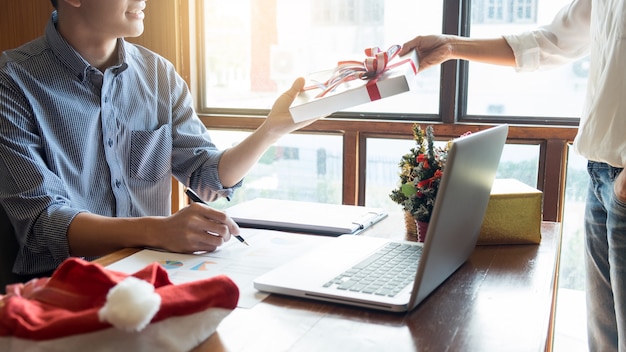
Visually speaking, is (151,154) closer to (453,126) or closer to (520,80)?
(453,126)

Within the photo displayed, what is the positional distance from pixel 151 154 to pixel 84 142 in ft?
0.63

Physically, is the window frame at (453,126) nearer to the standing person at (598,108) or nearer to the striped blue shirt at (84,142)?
the standing person at (598,108)

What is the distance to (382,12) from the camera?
9.07 ft

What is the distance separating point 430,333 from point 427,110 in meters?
1.95

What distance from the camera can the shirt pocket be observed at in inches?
66.3

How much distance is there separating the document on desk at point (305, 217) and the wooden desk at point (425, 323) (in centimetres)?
37

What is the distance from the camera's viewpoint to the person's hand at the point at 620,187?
1.22 meters

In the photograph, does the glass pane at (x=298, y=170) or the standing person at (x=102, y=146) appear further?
the glass pane at (x=298, y=170)

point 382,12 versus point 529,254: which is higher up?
point 382,12

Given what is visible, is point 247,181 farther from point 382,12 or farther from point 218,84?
point 382,12

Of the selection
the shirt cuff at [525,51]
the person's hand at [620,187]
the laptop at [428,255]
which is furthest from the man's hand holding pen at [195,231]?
the shirt cuff at [525,51]

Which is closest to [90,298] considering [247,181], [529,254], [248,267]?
[248,267]

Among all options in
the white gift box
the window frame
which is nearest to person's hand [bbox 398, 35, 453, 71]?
the white gift box

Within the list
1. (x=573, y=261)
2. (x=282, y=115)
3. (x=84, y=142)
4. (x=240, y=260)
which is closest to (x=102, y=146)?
(x=84, y=142)
